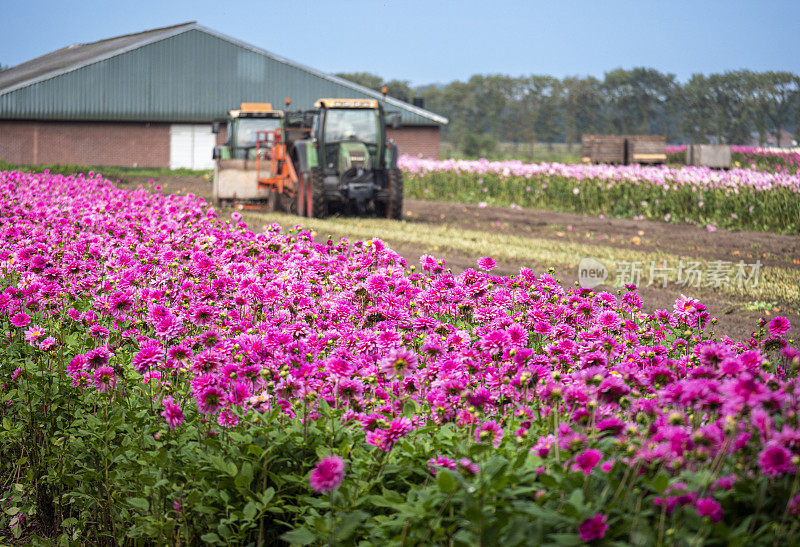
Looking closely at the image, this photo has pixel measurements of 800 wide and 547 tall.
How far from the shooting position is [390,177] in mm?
18891

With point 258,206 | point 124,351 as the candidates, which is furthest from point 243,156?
point 124,351

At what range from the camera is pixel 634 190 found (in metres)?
23.3

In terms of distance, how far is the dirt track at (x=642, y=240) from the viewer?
10039 mm

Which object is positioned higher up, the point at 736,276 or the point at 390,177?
the point at 390,177

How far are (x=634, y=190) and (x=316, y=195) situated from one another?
32.0ft

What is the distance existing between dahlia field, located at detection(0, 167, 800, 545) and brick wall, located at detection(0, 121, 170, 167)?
131ft

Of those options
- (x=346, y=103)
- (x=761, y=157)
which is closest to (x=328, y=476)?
(x=346, y=103)

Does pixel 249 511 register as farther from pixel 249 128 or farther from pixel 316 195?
pixel 249 128

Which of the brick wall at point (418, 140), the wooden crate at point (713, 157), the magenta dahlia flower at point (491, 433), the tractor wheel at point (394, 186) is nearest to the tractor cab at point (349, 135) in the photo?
the tractor wheel at point (394, 186)

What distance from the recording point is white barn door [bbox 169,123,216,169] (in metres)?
44.5

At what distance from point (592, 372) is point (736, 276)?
1015cm

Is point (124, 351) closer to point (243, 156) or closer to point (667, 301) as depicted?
point (667, 301)

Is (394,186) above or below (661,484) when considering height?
above

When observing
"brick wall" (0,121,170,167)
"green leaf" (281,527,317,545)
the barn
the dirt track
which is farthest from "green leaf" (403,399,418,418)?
"brick wall" (0,121,170,167)
